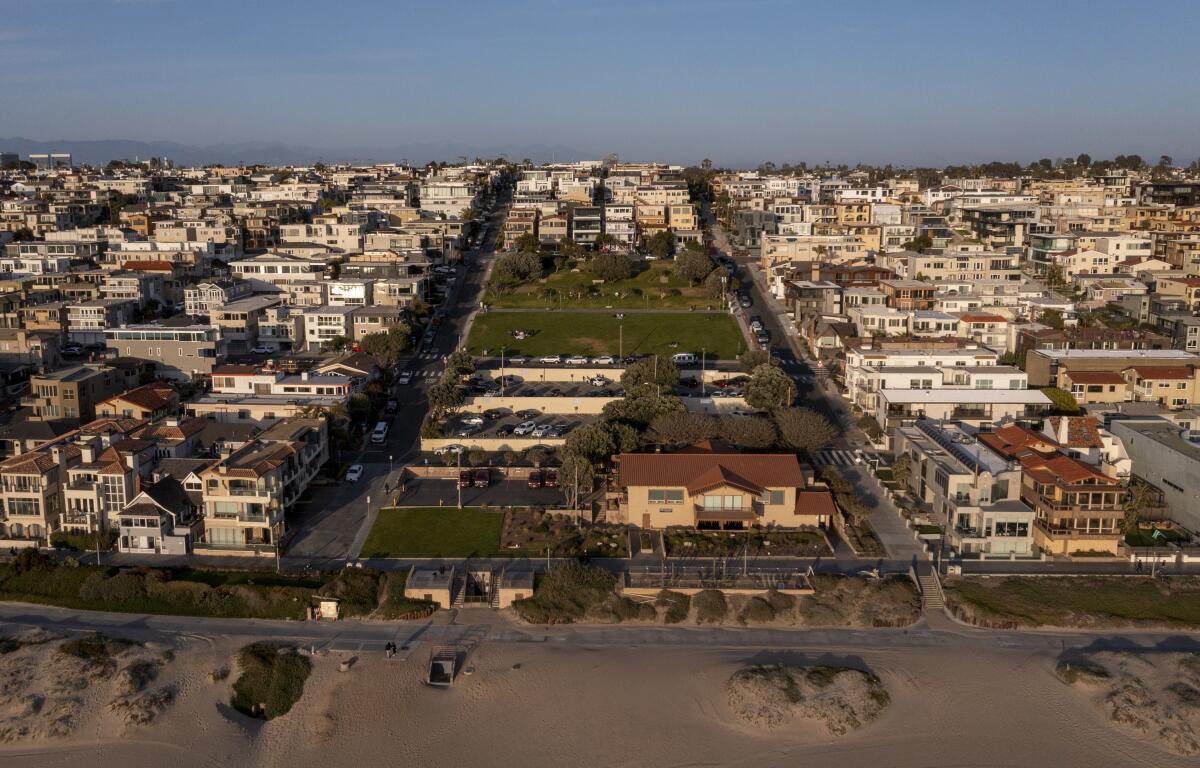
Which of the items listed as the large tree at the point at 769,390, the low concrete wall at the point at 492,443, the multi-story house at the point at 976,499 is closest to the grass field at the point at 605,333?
the large tree at the point at 769,390

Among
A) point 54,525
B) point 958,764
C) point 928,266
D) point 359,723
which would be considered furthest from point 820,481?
point 928,266

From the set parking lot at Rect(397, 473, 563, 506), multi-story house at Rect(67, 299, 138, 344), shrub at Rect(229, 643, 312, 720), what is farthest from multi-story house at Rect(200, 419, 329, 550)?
multi-story house at Rect(67, 299, 138, 344)

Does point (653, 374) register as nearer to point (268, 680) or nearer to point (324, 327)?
point (324, 327)

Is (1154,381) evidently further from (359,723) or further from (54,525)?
(54,525)

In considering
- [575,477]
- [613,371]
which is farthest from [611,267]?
[575,477]

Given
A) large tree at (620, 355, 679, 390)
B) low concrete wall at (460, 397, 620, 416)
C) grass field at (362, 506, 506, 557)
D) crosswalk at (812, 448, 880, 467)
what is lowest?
grass field at (362, 506, 506, 557)

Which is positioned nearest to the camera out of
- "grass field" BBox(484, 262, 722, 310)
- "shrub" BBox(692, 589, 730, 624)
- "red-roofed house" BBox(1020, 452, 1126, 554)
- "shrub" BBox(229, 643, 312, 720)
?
"shrub" BBox(229, 643, 312, 720)

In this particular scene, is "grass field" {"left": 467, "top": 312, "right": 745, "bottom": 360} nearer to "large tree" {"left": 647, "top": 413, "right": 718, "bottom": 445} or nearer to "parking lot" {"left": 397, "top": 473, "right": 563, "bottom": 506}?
"large tree" {"left": 647, "top": 413, "right": 718, "bottom": 445}
